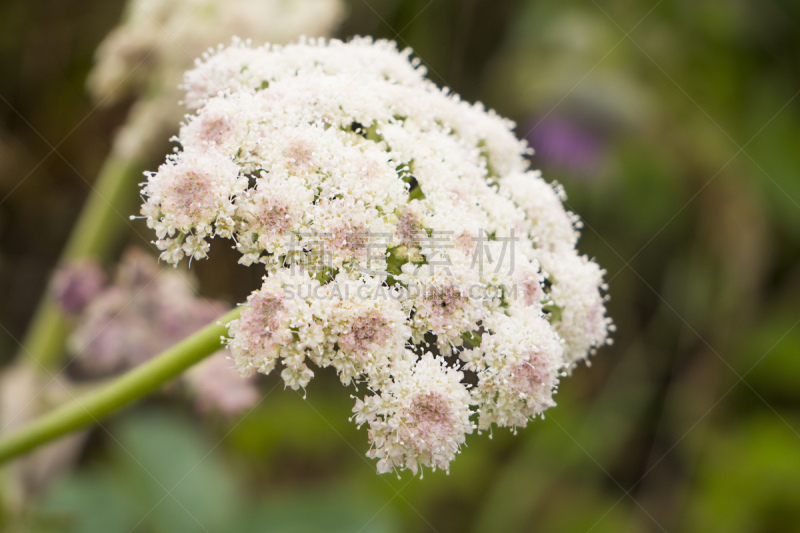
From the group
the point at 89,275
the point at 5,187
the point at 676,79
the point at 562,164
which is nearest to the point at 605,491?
the point at 562,164

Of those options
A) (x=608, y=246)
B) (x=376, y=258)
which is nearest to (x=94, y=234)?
(x=376, y=258)

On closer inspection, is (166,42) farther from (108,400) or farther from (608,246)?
(608,246)

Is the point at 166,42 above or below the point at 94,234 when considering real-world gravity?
above

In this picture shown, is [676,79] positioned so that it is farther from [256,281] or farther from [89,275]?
[89,275]

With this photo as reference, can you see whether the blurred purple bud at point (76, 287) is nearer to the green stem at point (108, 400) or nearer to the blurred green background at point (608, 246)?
the green stem at point (108, 400)

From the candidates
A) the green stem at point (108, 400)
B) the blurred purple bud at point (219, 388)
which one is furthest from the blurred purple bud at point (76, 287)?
the green stem at point (108, 400)

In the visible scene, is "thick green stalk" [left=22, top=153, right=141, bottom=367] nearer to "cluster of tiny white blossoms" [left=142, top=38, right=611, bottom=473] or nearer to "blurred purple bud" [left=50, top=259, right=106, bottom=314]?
"blurred purple bud" [left=50, top=259, right=106, bottom=314]
